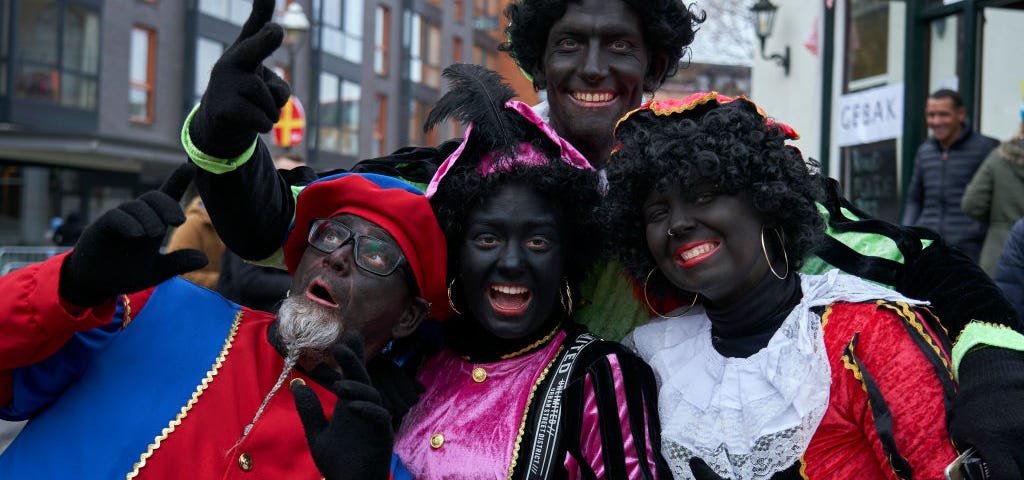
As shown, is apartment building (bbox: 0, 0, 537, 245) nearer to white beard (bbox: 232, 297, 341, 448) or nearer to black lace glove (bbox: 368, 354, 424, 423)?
black lace glove (bbox: 368, 354, 424, 423)

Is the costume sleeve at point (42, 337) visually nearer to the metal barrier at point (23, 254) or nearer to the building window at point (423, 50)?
the metal barrier at point (23, 254)

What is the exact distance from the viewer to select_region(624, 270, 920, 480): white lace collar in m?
2.47

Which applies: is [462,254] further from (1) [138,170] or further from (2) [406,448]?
(1) [138,170]

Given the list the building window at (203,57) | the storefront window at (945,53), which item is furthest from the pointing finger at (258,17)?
the building window at (203,57)

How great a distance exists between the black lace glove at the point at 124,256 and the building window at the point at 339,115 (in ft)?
79.6

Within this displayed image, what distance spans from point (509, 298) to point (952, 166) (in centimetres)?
479

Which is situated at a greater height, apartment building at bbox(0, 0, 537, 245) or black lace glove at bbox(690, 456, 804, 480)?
apartment building at bbox(0, 0, 537, 245)

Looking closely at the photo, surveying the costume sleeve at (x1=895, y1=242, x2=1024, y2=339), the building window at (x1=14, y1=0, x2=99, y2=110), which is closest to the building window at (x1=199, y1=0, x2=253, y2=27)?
the building window at (x1=14, y1=0, x2=99, y2=110)

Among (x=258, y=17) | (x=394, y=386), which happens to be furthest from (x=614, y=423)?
(x=258, y=17)

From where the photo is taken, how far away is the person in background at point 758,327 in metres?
2.41

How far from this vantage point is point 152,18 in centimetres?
2041

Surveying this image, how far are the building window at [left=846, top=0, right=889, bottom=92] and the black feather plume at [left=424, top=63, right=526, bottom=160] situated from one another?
276 inches

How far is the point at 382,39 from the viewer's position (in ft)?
98.1

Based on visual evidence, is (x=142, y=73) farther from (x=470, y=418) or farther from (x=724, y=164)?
(x=724, y=164)
